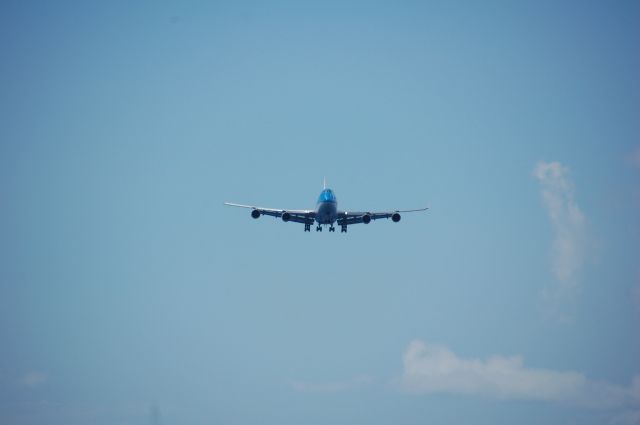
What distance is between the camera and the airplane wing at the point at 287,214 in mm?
135250

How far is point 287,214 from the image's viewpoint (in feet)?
444

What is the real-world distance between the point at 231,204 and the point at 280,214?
22.1ft

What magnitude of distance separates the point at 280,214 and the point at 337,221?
7.01m

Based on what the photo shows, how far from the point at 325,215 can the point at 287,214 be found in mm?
5183

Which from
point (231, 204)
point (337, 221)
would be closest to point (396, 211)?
point (337, 221)

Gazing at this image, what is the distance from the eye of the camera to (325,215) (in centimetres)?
13288

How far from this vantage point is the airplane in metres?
132

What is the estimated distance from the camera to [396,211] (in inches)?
5364

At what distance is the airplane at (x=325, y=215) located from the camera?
131625 millimetres

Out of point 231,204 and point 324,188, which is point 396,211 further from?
point 231,204

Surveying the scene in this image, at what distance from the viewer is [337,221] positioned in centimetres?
13812

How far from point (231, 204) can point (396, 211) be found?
1985cm

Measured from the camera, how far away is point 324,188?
134m

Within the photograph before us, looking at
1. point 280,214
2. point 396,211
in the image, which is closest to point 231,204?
point 280,214
